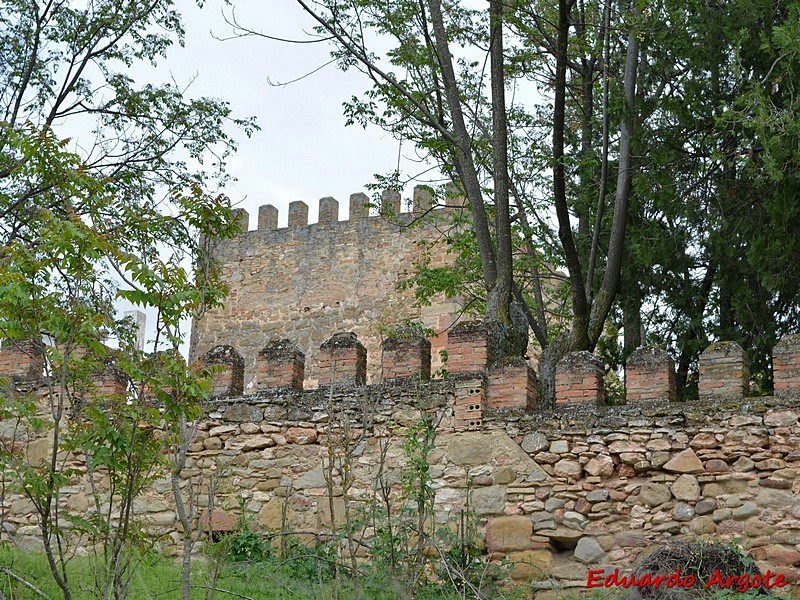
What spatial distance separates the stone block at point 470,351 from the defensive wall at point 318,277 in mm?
8172

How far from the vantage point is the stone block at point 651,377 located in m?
7.56

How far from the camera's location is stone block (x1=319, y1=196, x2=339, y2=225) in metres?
18.3

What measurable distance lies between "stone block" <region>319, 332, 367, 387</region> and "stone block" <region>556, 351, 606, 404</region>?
1.64 metres

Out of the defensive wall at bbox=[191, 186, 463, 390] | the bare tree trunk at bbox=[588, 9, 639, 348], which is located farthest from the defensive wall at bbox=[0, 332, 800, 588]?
the defensive wall at bbox=[191, 186, 463, 390]

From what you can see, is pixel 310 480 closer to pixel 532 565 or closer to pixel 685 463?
pixel 532 565

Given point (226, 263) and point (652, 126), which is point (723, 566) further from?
point (226, 263)

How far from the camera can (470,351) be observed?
8.26 metres

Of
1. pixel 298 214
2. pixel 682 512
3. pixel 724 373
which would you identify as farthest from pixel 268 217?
pixel 682 512

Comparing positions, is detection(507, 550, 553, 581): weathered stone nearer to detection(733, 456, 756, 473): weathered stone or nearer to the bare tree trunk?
detection(733, 456, 756, 473): weathered stone

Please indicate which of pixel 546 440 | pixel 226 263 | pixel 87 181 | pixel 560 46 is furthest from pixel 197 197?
pixel 226 263

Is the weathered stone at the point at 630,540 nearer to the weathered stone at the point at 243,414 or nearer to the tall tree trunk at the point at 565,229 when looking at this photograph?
the tall tree trunk at the point at 565,229

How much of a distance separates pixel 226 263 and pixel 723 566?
45.1ft

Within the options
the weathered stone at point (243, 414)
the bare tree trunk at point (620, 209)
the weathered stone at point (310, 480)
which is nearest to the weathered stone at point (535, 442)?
the weathered stone at point (310, 480)

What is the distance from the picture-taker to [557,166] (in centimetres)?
942
